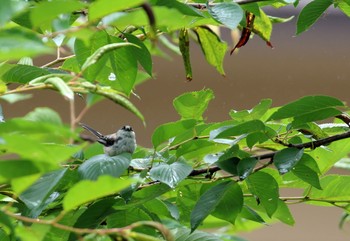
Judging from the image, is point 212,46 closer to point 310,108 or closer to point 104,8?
point 310,108

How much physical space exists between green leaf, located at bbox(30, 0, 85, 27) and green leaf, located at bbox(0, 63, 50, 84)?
0.32 m

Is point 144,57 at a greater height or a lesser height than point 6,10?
lesser

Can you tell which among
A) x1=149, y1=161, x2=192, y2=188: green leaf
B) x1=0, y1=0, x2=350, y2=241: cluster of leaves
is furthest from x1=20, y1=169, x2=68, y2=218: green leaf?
x1=149, y1=161, x2=192, y2=188: green leaf

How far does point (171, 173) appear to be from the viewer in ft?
2.37

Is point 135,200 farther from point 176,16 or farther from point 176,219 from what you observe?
point 176,16

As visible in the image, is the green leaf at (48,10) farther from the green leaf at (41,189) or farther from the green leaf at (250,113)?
the green leaf at (250,113)

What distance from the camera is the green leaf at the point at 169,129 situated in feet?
2.54

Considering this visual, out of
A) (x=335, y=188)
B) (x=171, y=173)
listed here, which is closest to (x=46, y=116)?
(x=171, y=173)

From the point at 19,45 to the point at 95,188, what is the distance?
9 cm

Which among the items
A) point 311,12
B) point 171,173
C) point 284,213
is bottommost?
point 284,213

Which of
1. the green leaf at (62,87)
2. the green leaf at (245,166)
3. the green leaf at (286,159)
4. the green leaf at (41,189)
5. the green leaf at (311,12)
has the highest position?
the green leaf at (62,87)

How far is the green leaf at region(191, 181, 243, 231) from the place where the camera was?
28.2 inches

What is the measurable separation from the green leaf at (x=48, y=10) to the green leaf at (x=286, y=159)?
0.35m

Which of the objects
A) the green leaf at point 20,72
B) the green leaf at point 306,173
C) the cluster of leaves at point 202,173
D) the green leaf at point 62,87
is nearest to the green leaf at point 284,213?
the cluster of leaves at point 202,173
